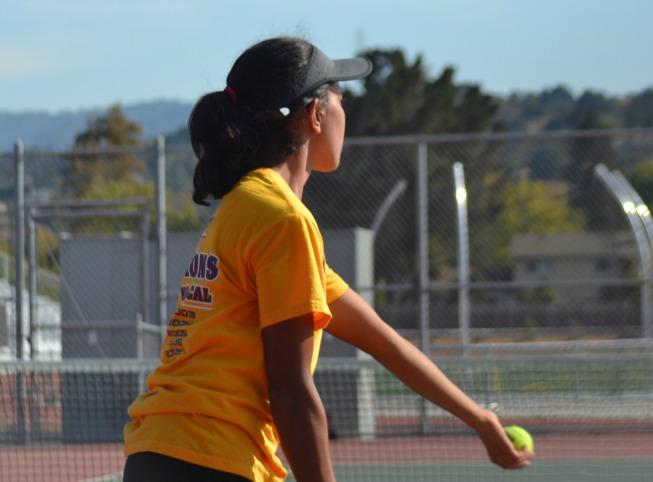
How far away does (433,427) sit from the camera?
33.3ft

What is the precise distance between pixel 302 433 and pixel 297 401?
63 millimetres

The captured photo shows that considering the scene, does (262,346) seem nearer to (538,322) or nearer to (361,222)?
(361,222)

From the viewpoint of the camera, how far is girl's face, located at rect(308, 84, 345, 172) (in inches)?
119

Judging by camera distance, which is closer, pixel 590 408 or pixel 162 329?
pixel 590 408

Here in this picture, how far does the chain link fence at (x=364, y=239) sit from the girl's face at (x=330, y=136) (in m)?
8.63

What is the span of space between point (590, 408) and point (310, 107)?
22.7ft

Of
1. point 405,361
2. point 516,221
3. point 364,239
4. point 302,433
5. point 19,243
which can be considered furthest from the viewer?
point 516,221

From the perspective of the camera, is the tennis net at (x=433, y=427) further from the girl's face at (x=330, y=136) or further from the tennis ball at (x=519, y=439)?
the girl's face at (x=330, y=136)

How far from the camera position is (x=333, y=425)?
34.9 ft

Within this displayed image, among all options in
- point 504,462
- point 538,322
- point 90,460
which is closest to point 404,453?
point 90,460

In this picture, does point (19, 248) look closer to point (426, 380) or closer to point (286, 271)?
point (426, 380)

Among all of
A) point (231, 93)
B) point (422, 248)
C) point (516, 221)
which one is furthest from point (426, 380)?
point (516, 221)

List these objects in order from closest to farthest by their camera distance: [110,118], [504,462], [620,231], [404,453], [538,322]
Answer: [504,462]
[404,453]
[620,231]
[538,322]
[110,118]

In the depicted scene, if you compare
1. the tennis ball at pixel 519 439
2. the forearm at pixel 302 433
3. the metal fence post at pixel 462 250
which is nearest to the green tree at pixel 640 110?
the metal fence post at pixel 462 250
